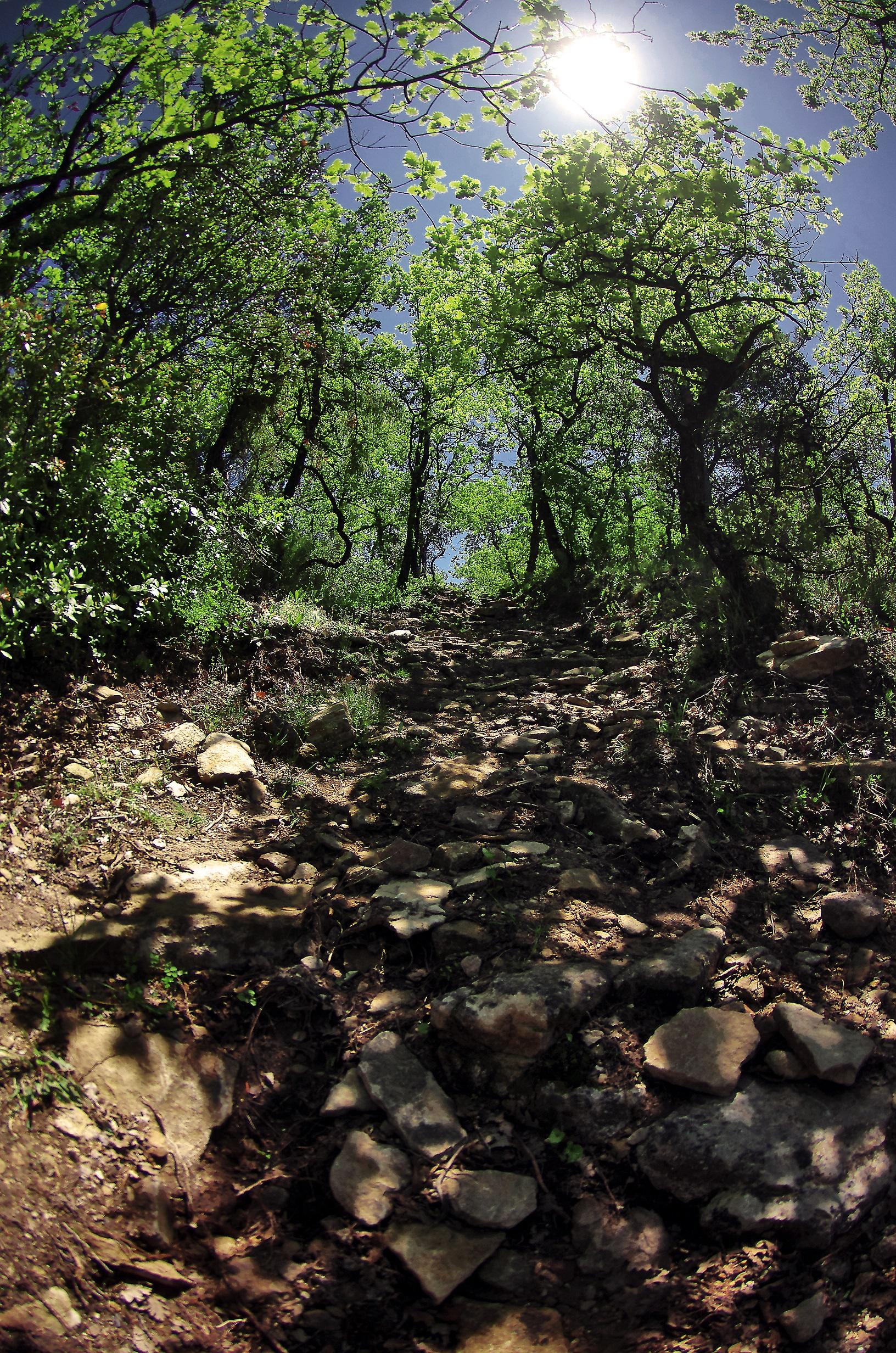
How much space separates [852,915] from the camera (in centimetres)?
333

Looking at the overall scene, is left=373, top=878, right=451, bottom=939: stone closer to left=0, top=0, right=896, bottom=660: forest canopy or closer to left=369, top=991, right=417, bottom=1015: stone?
left=369, top=991, right=417, bottom=1015: stone

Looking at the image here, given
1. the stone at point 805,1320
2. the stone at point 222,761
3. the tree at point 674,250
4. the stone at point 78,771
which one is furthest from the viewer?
the tree at point 674,250

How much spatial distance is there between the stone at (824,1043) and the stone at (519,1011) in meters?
0.65

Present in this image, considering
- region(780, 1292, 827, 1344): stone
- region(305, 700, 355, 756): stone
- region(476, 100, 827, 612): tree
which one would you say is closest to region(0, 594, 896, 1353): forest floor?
region(780, 1292, 827, 1344): stone

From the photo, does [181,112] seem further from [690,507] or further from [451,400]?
[451,400]

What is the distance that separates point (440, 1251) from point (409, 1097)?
1.63 ft

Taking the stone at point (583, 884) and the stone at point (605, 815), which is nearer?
the stone at point (583, 884)

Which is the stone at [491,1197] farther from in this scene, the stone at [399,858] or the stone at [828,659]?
the stone at [828,659]

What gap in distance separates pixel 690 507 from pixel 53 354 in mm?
6226

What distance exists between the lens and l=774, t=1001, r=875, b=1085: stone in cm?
254

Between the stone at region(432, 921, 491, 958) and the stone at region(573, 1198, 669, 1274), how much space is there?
1052 mm

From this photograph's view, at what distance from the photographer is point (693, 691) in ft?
20.1

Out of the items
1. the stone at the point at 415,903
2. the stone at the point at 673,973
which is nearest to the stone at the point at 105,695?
the stone at the point at 415,903

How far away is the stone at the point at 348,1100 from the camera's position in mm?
2639
